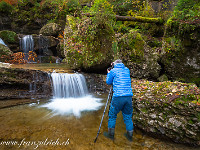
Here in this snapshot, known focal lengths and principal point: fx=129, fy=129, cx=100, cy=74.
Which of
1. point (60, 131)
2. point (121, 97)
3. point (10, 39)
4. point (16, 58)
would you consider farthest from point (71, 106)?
point (10, 39)

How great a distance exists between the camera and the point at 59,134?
11.5 feet

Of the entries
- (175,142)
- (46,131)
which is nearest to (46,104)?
(46,131)

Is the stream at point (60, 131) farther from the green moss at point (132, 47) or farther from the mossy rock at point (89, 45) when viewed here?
the green moss at point (132, 47)

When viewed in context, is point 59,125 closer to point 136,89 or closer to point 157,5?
point 136,89

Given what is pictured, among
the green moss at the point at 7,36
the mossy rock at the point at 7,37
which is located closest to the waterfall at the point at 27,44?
the mossy rock at the point at 7,37

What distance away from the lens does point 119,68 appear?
347 cm

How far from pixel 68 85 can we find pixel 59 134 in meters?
4.06

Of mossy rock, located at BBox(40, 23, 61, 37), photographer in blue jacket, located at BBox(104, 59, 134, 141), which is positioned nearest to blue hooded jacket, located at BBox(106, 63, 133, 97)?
photographer in blue jacket, located at BBox(104, 59, 134, 141)

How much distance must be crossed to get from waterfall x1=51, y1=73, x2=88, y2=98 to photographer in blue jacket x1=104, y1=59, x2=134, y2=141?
4.24 m

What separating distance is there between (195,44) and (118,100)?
22.3ft

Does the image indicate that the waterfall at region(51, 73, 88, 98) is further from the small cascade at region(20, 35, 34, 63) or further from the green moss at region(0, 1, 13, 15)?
the green moss at region(0, 1, 13, 15)

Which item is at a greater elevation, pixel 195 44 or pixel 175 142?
pixel 195 44

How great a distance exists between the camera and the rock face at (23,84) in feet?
19.9

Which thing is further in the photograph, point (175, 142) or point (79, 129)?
point (79, 129)
